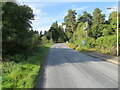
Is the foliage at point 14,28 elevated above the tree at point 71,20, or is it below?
below

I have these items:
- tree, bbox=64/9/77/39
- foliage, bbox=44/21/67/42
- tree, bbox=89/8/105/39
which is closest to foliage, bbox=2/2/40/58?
tree, bbox=89/8/105/39

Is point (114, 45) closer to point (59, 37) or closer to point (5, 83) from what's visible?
point (5, 83)

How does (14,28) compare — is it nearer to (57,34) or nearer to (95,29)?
(95,29)

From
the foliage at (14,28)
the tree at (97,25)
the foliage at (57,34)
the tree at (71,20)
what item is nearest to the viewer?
the foliage at (14,28)

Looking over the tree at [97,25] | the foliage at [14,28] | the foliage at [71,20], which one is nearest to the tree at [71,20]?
the foliage at [71,20]

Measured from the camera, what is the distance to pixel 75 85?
5742 mm

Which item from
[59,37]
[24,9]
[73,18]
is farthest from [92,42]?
[59,37]

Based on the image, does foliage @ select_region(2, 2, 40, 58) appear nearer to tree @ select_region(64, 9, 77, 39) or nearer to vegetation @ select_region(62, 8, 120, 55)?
vegetation @ select_region(62, 8, 120, 55)

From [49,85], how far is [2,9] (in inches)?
291

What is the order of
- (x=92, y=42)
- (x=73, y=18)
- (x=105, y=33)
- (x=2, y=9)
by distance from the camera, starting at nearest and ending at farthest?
(x=2, y=9) < (x=92, y=42) < (x=105, y=33) < (x=73, y=18)

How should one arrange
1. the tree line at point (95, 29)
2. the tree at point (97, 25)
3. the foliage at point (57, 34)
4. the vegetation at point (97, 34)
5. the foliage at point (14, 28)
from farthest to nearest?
the foliage at point (57, 34), the tree at point (97, 25), the tree line at point (95, 29), the vegetation at point (97, 34), the foliage at point (14, 28)

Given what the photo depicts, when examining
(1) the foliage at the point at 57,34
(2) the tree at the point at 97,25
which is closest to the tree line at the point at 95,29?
(2) the tree at the point at 97,25

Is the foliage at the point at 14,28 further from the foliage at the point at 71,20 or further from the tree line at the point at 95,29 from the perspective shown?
the foliage at the point at 71,20

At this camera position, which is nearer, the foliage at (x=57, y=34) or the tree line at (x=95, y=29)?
the tree line at (x=95, y=29)
